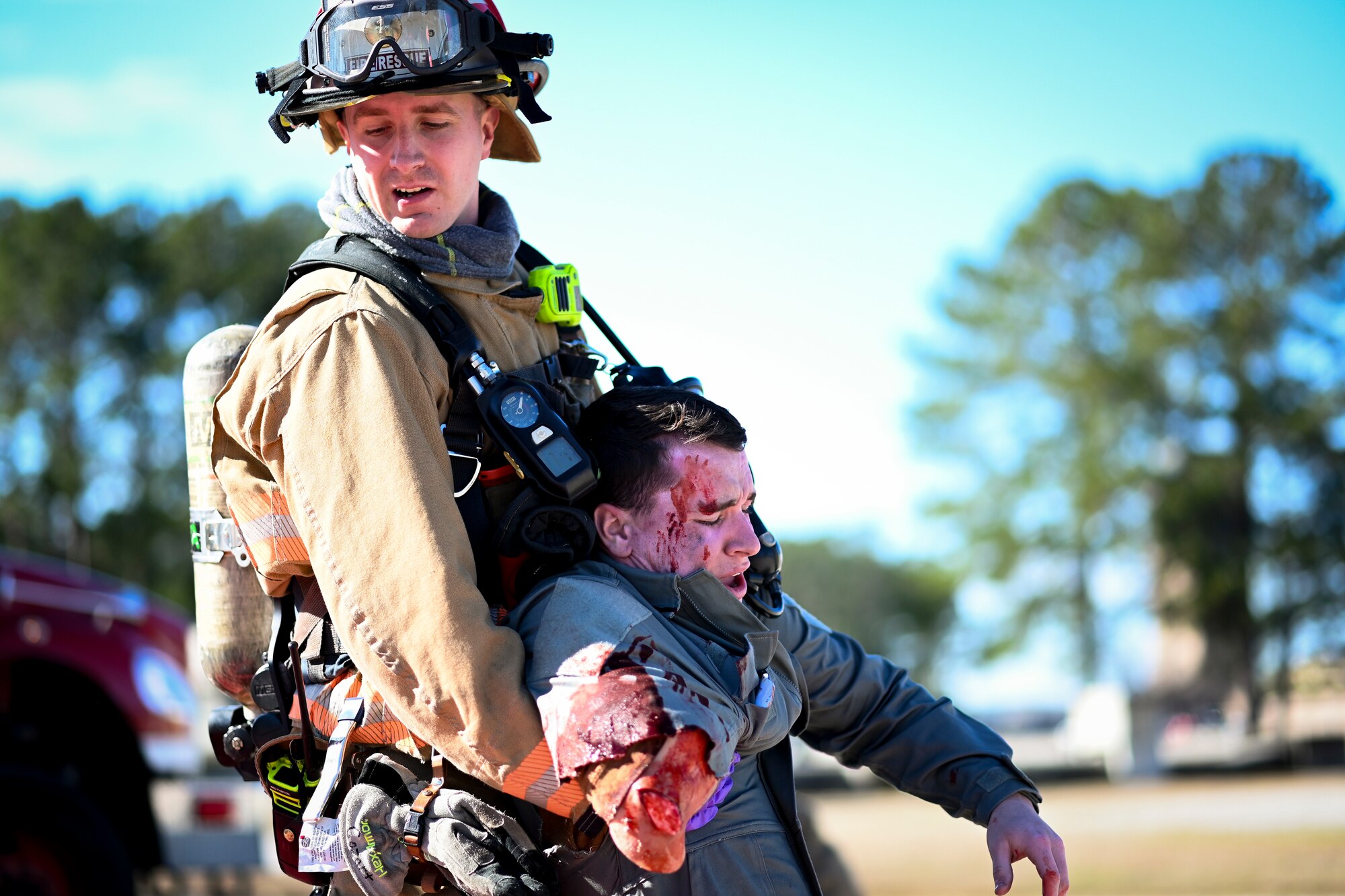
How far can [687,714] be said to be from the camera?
79.6 inches

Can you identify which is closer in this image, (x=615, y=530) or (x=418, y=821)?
(x=418, y=821)

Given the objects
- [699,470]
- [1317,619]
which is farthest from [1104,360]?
[699,470]

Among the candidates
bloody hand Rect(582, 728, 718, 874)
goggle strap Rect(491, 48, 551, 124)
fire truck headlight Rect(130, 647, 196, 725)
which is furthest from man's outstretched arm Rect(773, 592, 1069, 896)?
fire truck headlight Rect(130, 647, 196, 725)

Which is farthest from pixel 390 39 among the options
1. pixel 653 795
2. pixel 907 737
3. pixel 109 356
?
pixel 109 356

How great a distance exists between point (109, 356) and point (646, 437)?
35133mm

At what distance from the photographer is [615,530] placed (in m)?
2.54

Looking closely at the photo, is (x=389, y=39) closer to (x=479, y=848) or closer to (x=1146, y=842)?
(x=479, y=848)

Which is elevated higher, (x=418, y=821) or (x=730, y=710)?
(x=730, y=710)

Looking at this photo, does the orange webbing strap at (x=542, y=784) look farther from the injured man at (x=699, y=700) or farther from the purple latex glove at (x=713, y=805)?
the purple latex glove at (x=713, y=805)

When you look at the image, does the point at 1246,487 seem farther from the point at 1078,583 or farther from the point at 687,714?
the point at 687,714

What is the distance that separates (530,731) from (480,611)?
0.20 meters

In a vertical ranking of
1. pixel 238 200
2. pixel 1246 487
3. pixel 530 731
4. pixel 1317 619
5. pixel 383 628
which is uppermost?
pixel 238 200

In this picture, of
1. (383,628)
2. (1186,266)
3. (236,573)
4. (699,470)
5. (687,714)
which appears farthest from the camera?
(1186,266)

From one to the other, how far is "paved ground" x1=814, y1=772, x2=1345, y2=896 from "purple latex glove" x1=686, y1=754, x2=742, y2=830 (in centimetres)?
575
